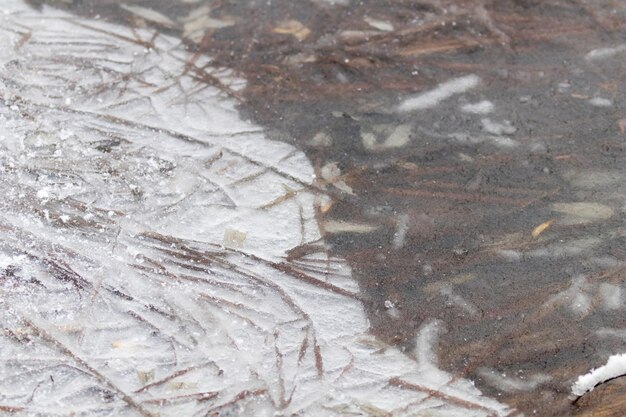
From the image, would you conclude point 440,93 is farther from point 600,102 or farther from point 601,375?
point 601,375

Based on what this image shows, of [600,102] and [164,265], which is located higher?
[600,102]

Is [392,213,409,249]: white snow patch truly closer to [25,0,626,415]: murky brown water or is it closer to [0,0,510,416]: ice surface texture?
[25,0,626,415]: murky brown water

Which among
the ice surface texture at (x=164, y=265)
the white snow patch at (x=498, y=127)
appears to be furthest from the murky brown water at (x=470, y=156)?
the ice surface texture at (x=164, y=265)

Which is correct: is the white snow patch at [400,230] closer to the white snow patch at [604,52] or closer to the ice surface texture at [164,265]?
the ice surface texture at [164,265]

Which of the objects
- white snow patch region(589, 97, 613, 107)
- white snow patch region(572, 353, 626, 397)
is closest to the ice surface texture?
white snow patch region(572, 353, 626, 397)

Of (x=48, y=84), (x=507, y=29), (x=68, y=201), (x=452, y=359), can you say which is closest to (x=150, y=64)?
(x=48, y=84)

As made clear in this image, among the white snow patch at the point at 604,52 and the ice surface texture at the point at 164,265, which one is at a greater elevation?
the white snow patch at the point at 604,52

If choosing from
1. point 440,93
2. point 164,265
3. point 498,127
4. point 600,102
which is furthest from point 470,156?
point 164,265
